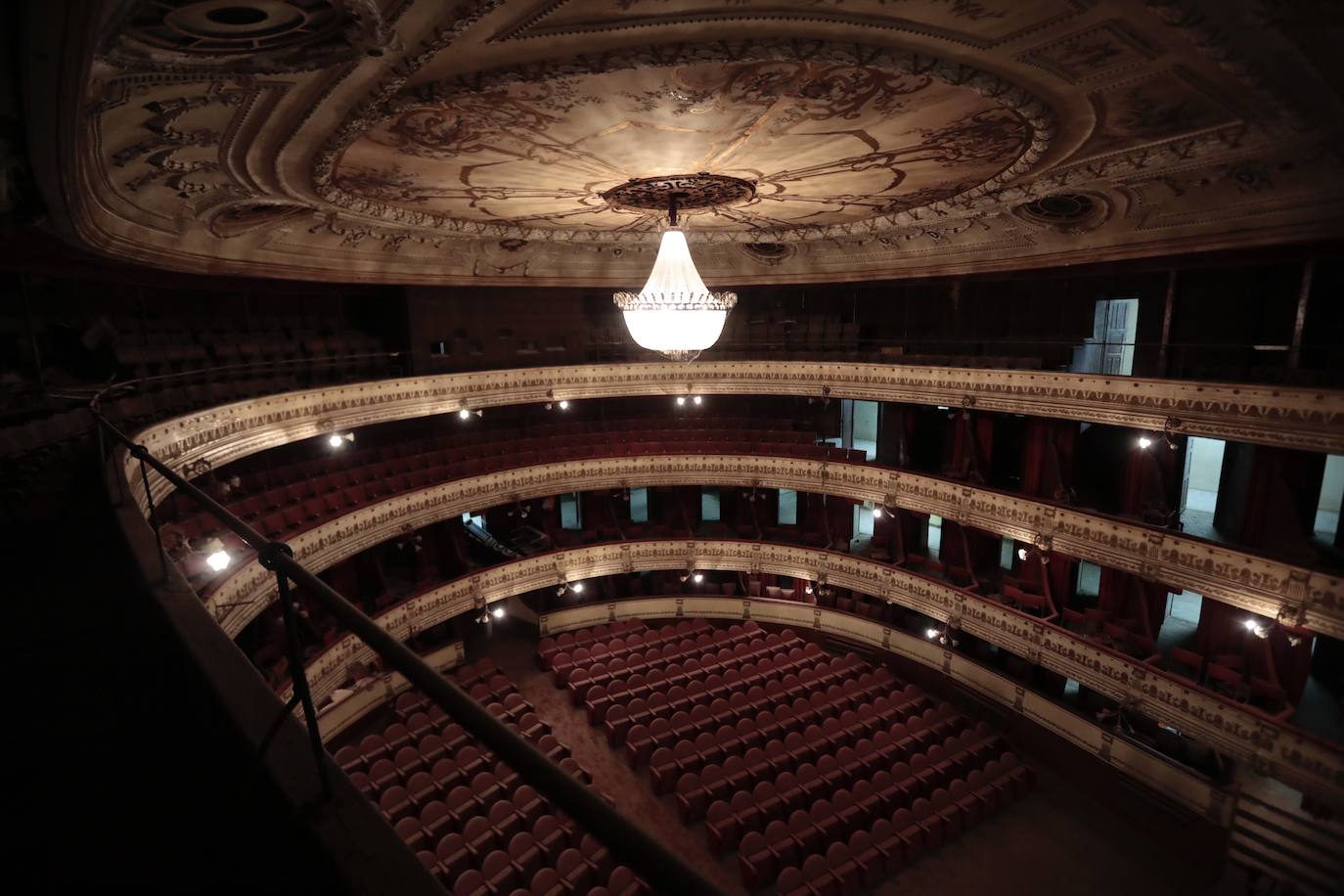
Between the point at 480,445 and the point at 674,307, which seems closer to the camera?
the point at 674,307

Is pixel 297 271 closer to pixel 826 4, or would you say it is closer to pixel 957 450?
pixel 826 4

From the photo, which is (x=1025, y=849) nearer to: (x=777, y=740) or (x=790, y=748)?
(x=790, y=748)

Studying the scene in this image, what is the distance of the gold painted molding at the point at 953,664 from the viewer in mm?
11719

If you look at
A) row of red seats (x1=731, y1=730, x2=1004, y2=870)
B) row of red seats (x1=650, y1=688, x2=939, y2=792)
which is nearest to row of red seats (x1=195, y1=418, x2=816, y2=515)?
row of red seats (x1=650, y1=688, x2=939, y2=792)

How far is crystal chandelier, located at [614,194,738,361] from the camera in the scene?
1027cm

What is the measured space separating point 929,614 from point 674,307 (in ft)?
33.4

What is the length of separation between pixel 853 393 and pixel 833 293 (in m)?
4.49

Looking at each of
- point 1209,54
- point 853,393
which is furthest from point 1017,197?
point 853,393

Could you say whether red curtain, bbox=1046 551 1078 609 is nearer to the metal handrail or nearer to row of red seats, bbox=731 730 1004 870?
row of red seats, bbox=731 730 1004 870

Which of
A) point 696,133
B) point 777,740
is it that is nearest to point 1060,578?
point 777,740

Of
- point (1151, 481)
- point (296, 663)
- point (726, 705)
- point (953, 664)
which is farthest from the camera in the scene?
point (953, 664)

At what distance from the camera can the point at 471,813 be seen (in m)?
10.9

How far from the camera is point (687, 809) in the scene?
11797mm

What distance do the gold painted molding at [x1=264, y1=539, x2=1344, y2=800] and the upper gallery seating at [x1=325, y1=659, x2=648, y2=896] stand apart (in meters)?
→ 2.76
